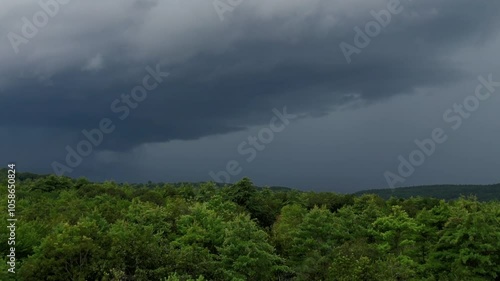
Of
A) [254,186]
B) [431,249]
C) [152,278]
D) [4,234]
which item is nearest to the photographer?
[152,278]

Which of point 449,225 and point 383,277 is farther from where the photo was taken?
point 449,225

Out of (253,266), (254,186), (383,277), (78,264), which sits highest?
(254,186)

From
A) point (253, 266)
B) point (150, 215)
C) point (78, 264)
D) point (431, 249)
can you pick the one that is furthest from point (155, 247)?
point (431, 249)

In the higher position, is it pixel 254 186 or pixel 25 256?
Answer: pixel 254 186

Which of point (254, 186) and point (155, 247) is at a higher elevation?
point (254, 186)

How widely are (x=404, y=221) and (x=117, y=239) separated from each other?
3236 centimetres

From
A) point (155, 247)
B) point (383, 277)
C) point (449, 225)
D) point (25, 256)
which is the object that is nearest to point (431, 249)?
point (449, 225)

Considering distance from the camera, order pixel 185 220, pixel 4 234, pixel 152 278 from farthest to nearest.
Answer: pixel 185 220, pixel 4 234, pixel 152 278

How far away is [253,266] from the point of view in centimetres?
4097

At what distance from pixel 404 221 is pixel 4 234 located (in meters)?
40.4

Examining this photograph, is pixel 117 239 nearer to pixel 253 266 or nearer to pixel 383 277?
pixel 253 266

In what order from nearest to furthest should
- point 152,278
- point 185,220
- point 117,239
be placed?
point 152,278 → point 117,239 → point 185,220

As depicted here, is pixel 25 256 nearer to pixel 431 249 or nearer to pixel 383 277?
pixel 383 277

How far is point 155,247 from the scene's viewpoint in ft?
120
